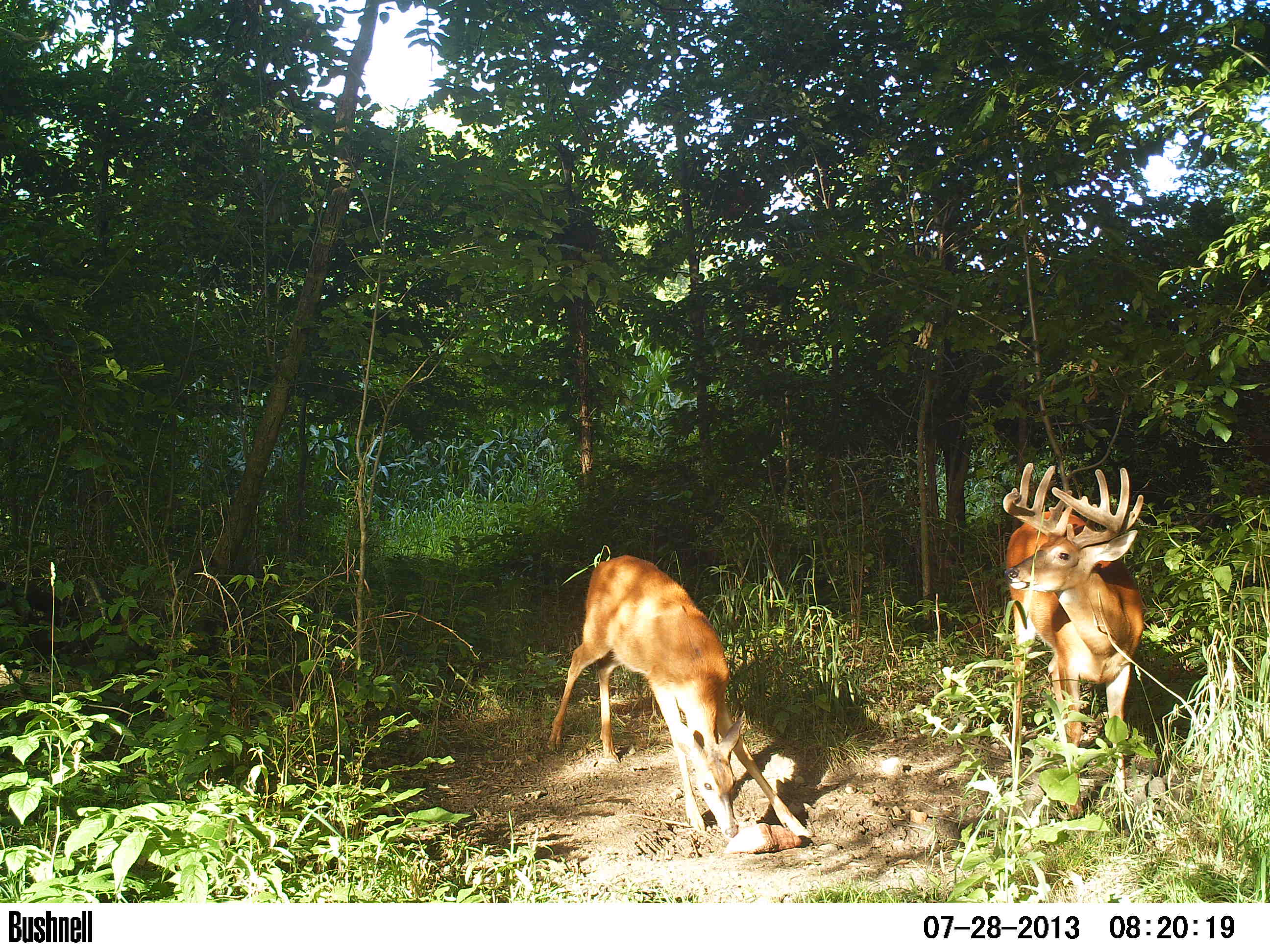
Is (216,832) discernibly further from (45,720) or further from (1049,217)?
(1049,217)

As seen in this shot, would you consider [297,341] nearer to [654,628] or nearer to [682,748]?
[654,628]

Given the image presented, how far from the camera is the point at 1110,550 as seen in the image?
396 centimetres

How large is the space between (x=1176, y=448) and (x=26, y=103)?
7.89m

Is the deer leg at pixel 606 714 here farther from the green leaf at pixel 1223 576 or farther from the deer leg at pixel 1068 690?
the green leaf at pixel 1223 576

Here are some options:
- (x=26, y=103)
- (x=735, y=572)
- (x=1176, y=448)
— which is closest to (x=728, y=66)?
(x=735, y=572)

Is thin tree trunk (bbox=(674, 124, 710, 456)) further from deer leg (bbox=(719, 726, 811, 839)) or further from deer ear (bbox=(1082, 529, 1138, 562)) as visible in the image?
deer leg (bbox=(719, 726, 811, 839))

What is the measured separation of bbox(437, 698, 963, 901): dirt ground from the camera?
3426 millimetres

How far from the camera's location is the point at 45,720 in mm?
3219

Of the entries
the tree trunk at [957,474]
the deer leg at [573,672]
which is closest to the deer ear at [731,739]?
the deer leg at [573,672]

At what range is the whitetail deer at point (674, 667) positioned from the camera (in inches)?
148

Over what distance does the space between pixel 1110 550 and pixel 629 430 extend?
5.16m

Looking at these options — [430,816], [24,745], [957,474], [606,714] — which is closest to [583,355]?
[957,474]

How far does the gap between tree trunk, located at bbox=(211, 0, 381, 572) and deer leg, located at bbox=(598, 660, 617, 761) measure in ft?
7.72

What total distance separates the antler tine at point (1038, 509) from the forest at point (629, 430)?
42 mm
